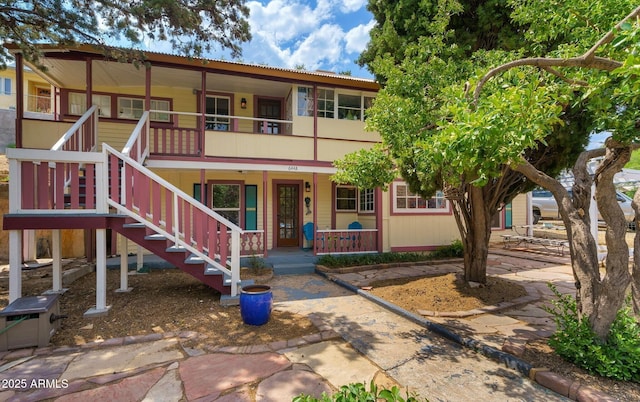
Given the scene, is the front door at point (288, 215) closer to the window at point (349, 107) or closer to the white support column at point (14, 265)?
the window at point (349, 107)

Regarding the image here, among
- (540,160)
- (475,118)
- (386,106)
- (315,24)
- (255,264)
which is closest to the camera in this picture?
(475,118)

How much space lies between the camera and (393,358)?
3.42m

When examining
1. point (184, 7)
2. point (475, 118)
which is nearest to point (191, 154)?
point (184, 7)

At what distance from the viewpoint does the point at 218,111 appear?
977 cm

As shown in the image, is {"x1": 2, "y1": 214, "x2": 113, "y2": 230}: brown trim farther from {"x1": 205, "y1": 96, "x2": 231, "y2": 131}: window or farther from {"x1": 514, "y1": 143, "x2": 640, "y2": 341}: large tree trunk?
{"x1": 205, "y1": 96, "x2": 231, "y2": 131}: window

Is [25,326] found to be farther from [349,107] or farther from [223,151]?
[349,107]

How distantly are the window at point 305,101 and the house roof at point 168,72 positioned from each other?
402mm

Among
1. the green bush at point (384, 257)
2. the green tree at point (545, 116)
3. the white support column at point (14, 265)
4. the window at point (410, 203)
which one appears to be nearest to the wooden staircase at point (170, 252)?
the white support column at point (14, 265)

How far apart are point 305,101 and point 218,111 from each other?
294 centimetres

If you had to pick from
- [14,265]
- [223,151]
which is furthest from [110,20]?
[14,265]

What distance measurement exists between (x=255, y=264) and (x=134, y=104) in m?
6.25

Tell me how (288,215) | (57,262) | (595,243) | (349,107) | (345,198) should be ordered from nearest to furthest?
1. (595,243)
2. (57,262)
3. (349,107)
4. (288,215)
5. (345,198)

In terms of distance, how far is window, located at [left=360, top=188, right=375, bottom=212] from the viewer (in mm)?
10398

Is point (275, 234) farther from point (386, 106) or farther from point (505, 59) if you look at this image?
point (505, 59)
